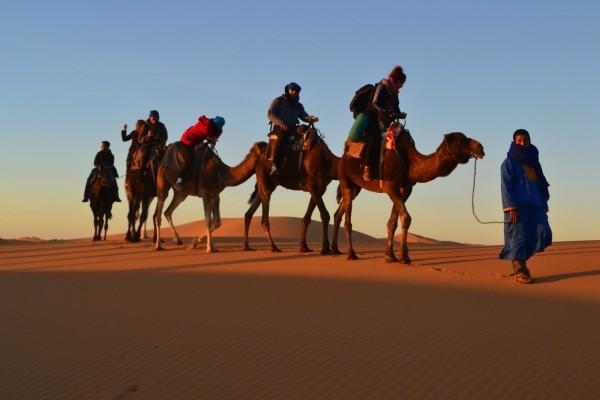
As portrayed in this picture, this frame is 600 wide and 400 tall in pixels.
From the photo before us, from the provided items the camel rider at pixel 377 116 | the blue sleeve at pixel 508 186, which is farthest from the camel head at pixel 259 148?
the blue sleeve at pixel 508 186

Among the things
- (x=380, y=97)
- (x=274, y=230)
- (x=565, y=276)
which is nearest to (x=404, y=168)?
(x=380, y=97)

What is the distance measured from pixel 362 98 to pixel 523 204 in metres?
4.06

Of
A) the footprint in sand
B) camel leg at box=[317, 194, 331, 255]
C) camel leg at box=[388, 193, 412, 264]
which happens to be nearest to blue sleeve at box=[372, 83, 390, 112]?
camel leg at box=[388, 193, 412, 264]

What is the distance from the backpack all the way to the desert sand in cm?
312

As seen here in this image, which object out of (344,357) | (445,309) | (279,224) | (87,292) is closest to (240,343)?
(344,357)

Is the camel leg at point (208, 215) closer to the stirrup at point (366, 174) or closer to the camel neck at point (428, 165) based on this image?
the stirrup at point (366, 174)

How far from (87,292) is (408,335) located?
4.52 metres

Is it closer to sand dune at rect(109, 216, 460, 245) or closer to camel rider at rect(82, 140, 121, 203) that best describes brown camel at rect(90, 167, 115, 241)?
camel rider at rect(82, 140, 121, 203)

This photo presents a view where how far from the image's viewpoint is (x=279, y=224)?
3872cm

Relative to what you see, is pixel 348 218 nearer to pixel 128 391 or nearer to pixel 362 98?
pixel 362 98

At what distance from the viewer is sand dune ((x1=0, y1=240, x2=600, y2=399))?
4.53m

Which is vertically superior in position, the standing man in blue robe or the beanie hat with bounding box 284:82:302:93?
the beanie hat with bounding box 284:82:302:93

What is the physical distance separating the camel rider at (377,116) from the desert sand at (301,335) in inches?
86.7

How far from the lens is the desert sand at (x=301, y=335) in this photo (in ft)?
14.8
